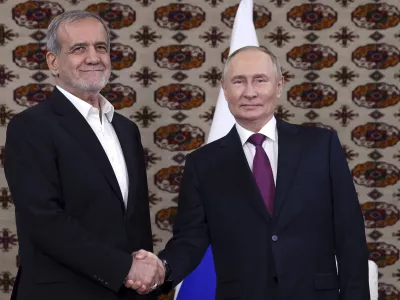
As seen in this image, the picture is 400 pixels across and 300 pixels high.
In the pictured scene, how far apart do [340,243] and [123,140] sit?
2.37 ft

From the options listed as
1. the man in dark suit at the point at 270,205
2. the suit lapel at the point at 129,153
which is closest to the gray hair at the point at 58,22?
the suit lapel at the point at 129,153

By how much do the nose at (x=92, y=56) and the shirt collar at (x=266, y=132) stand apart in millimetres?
474

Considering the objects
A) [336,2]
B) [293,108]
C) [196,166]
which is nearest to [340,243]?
[196,166]

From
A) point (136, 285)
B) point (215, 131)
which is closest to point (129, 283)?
point (136, 285)

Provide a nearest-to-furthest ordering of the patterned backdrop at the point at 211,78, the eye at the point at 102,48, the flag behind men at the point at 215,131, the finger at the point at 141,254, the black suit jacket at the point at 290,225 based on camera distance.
Result: 1. the black suit jacket at the point at 290,225
2. the finger at the point at 141,254
3. the eye at the point at 102,48
4. the flag behind men at the point at 215,131
5. the patterned backdrop at the point at 211,78

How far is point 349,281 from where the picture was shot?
1.95 metres

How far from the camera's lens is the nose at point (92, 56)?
2090 mm

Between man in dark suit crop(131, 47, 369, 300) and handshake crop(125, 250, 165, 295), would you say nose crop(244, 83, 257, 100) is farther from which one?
handshake crop(125, 250, 165, 295)

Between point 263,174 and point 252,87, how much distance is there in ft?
0.83

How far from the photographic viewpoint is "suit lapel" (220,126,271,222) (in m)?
1.95

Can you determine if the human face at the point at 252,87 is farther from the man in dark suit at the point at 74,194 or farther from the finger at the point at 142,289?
the finger at the point at 142,289

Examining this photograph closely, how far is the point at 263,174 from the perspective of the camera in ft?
6.56

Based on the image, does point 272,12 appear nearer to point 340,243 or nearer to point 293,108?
point 293,108

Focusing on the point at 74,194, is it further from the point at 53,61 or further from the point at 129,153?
the point at 53,61
